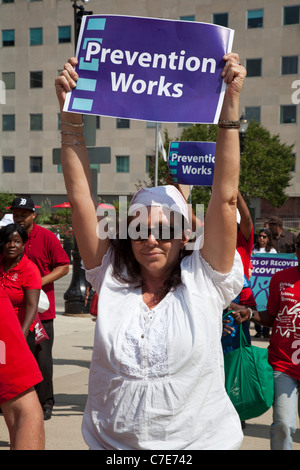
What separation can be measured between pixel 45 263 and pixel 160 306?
3.83 m

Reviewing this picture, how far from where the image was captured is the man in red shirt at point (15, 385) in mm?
2395

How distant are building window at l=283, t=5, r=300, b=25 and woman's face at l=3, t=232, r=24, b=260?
43543 millimetres

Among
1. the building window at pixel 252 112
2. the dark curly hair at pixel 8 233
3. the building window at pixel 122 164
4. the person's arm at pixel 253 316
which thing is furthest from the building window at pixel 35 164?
the person's arm at pixel 253 316

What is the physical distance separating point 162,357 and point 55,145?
49843 mm

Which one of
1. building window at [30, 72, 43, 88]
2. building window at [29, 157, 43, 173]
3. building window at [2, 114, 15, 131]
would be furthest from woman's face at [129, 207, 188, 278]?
building window at [2, 114, 15, 131]

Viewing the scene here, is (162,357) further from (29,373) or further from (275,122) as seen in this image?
(275,122)

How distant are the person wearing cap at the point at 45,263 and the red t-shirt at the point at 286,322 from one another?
2.36m

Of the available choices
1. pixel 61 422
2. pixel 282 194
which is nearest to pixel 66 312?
pixel 61 422

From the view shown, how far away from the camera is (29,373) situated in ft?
8.10

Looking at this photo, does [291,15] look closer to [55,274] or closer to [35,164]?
[35,164]

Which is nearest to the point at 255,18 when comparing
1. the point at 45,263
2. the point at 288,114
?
the point at 288,114

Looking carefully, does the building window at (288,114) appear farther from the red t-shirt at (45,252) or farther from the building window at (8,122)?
the red t-shirt at (45,252)

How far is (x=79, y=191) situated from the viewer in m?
2.71

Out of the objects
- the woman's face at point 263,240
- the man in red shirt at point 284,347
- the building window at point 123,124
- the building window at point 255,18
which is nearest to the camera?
the man in red shirt at point 284,347
